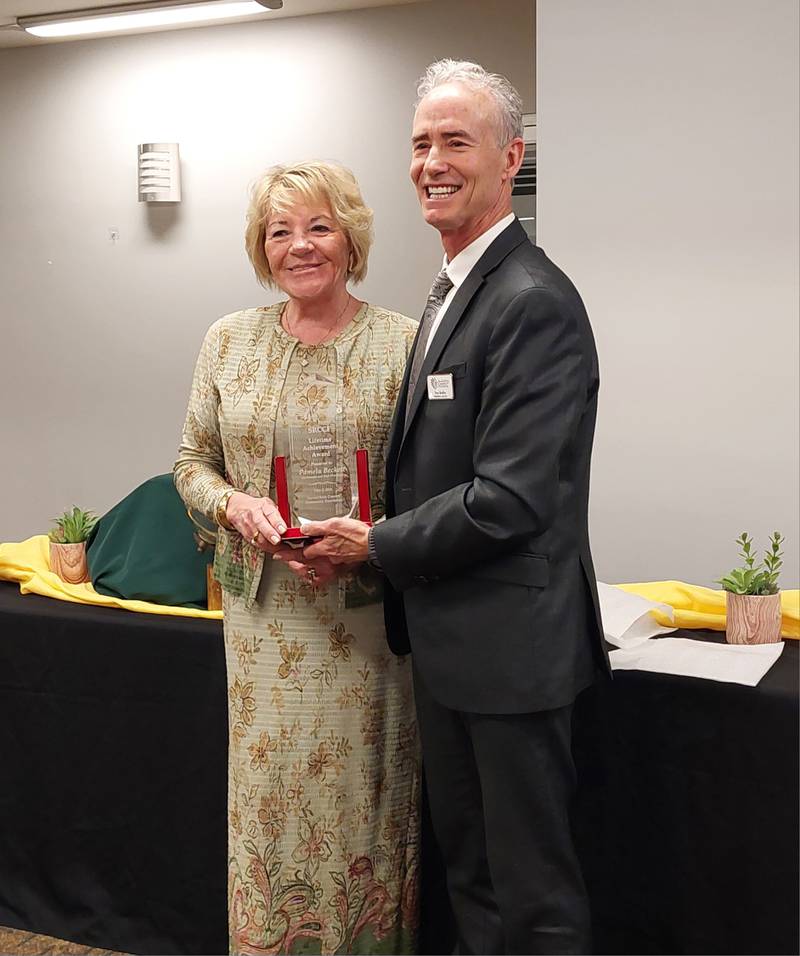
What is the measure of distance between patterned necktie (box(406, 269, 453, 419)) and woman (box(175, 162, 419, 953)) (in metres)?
0.16

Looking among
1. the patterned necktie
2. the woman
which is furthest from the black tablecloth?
the patterned necktie

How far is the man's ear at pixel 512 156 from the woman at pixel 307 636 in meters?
0.37

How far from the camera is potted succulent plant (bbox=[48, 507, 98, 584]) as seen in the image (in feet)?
9.30

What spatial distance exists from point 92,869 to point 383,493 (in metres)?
1.36

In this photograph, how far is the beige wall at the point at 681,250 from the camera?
2.80 m

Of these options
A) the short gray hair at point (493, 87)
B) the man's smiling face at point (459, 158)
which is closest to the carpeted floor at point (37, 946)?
the man's smiling face at point (459, 158)

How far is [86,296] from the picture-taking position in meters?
5.66

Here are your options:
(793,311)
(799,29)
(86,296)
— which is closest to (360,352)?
(793,311)

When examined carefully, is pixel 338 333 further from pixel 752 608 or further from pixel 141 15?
pixel 141 15

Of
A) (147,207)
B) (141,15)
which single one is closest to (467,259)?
(141,15)

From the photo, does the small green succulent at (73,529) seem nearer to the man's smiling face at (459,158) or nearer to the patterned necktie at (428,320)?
the patterned necktie at (428,320)

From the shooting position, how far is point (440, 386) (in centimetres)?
180

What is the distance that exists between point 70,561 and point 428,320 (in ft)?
4.49

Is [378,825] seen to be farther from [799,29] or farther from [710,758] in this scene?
[799,29]
